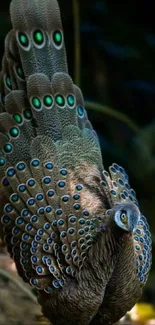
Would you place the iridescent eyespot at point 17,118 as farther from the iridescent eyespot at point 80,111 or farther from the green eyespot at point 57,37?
the green eyespot at point 57,37

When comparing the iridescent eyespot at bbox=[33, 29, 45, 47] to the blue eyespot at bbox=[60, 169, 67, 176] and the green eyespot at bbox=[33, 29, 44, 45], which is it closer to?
the green eyespot at bbox=[33, 29, 44, 45]

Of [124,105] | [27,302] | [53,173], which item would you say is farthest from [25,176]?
[124,105]

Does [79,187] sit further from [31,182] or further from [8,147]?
[8,147]

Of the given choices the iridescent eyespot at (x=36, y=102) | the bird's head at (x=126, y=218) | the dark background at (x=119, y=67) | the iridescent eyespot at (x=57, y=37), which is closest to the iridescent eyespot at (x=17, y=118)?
the iridescent eyespot at (x=36, y=102)

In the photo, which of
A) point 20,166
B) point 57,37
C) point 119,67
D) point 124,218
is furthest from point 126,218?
point 119,67

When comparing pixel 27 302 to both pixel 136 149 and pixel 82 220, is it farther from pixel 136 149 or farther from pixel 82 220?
pixel 136 149
